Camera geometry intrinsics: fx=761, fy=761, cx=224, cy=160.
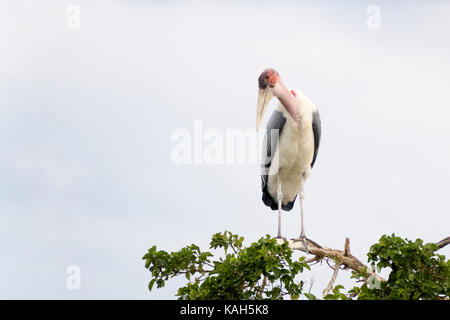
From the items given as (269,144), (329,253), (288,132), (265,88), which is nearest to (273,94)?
(265,88)

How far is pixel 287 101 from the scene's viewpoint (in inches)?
490

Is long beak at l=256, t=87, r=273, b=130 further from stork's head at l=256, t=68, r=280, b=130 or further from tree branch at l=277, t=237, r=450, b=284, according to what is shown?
tree branch at l=277, t=237, r=450, b=284

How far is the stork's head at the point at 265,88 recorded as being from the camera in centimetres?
1259

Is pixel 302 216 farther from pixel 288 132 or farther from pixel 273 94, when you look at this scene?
pixel 273 94

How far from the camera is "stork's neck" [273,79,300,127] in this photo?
12.4m

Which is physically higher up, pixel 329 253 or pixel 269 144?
pixel 269 144

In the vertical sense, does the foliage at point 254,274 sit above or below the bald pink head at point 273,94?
below

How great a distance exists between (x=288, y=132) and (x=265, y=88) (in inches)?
32.6

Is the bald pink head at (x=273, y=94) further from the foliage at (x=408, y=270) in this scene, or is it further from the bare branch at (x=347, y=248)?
the foliage at (x=408, y=270)

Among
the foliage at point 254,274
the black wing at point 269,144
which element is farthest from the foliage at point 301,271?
the black wing at point 269,144
